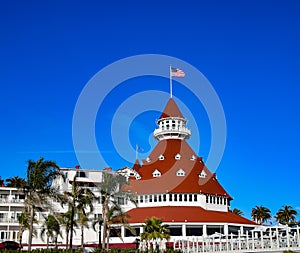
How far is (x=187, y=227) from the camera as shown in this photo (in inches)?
2726

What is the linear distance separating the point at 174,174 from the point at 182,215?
368 inches

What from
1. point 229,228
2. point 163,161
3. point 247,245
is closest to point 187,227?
point 229,228

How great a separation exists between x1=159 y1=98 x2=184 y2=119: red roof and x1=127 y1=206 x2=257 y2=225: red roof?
72.1 ft

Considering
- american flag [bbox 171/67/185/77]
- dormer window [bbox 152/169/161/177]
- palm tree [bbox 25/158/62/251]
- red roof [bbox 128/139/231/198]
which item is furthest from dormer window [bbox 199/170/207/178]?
palm tree [bbox 25/158/62/251]

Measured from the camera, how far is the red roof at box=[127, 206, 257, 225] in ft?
219

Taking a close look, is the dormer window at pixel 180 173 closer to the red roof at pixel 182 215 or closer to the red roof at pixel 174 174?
the red roof at pixel 174 174

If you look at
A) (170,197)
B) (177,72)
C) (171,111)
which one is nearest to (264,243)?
(170,197)

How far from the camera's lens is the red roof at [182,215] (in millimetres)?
66688

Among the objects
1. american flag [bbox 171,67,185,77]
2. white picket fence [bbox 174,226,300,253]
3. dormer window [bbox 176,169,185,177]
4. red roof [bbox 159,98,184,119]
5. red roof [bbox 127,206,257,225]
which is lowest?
white picket fence [bbox 174,226,300,253]

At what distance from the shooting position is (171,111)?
88.9 m

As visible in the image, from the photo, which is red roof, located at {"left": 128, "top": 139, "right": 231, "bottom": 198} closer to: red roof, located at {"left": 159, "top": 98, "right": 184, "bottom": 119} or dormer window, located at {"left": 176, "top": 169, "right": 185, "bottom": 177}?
dormer window, located at {"left": 176, "top": 169, "right": 185, "bottom": 177}

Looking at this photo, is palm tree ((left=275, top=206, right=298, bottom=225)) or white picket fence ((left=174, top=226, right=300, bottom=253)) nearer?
white picket fence ((left=174, top=226, right=300, bottom=253))

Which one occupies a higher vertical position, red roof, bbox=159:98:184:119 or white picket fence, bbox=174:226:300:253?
red roof, bbox=159:98:184:119

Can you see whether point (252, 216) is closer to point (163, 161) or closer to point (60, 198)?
point (163, 161)
